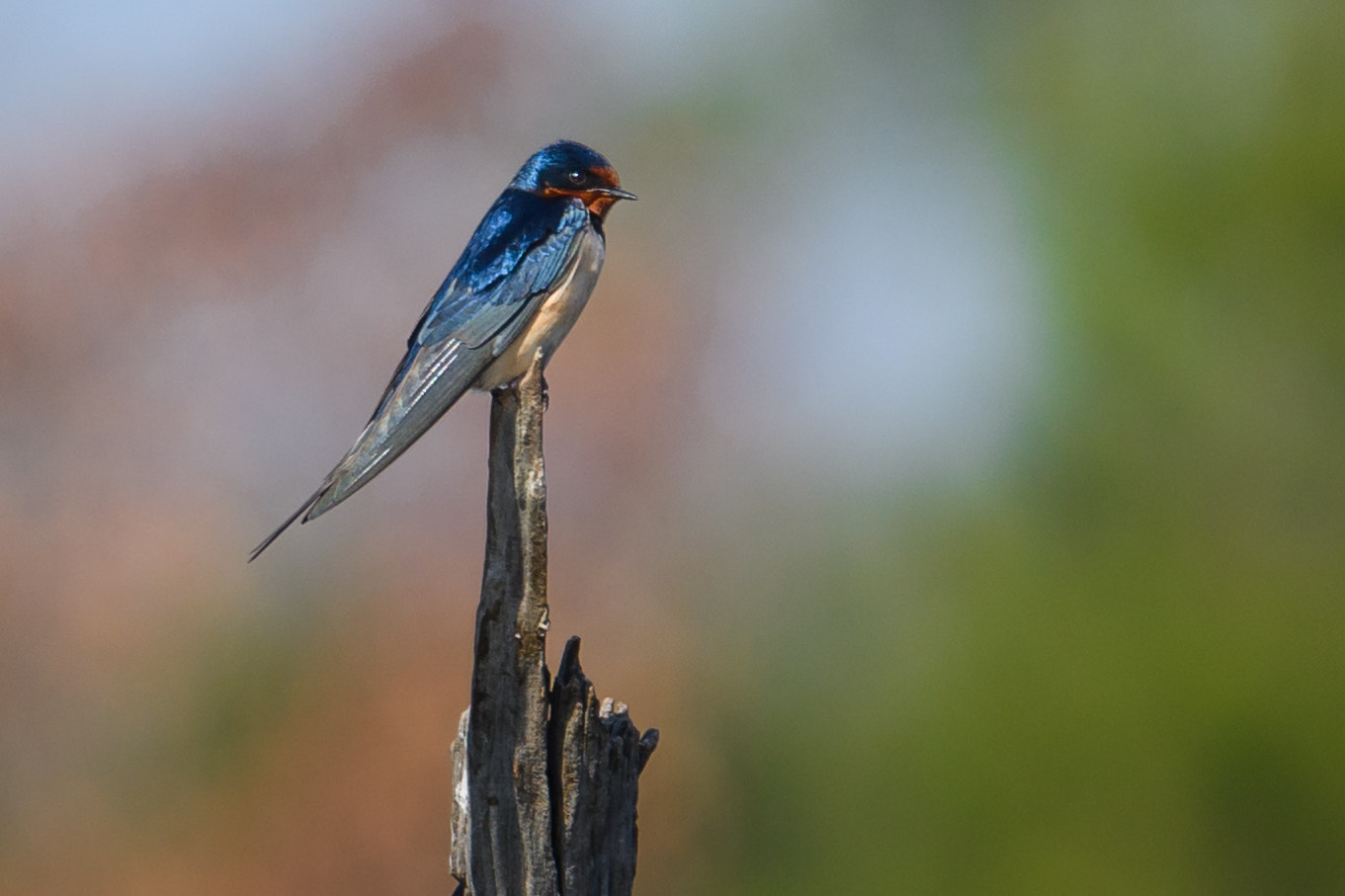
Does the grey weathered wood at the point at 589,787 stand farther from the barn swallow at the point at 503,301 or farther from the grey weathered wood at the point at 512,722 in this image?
the barn swallow at the point at 503,301

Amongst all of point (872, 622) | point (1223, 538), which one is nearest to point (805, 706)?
point (872, 622)

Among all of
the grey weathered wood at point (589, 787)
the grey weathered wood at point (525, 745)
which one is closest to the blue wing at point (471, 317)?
the grey weathered wood at point (525, 745)

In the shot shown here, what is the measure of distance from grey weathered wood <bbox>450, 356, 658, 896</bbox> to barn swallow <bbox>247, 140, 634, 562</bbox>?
98 cm

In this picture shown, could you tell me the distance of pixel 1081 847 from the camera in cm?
758

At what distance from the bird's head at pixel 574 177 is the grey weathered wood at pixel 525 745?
2.00m

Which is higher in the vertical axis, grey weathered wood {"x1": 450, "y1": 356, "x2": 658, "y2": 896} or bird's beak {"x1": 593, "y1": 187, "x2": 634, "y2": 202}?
bird's beak {"x1": 593, "y1": 187, "x2": 634, "y2": 202}

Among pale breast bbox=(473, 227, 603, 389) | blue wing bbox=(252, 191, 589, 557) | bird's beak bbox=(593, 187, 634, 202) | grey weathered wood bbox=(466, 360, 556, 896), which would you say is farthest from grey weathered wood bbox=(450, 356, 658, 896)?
bird's beak bbox=(593, 187, 634, 202)

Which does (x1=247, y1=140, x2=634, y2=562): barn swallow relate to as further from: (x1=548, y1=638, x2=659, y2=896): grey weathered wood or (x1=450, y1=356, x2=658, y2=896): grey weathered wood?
(x1=548, y1=638, x2=659, y2=896): grey weathered wood

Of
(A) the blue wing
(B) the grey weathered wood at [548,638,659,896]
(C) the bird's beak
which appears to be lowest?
(B) the grey weathered wood at [548,638,659,896]

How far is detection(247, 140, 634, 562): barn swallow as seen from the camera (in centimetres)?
439

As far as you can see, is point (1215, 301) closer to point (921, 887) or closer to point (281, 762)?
point (921, 887)

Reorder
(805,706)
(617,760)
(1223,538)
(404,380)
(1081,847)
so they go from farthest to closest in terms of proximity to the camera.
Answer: (805,706) → (1223,538) → (1081,847) → (404,380) → (617,760)

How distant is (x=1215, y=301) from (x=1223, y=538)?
4.99 ft

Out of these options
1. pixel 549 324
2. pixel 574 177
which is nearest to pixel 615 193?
pixel 574 177
